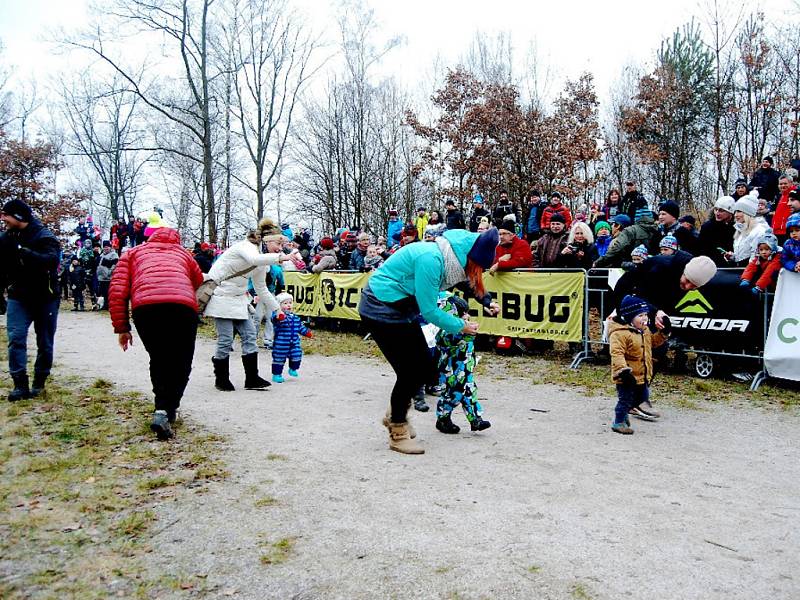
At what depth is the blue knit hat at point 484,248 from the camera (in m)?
5.09

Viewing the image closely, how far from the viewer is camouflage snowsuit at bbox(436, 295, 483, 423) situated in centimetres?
589

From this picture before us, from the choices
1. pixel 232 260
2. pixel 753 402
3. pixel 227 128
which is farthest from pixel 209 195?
pixel 753 402

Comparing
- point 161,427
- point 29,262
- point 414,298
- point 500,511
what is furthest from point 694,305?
point 29,262

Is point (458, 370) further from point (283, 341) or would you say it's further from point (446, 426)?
point (283, 341)

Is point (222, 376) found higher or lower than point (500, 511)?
higher

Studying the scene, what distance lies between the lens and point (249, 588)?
3.08 meters

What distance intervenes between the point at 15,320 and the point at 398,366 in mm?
4501

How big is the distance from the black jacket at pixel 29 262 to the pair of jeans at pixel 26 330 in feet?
0.29

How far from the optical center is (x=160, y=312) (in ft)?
18.9

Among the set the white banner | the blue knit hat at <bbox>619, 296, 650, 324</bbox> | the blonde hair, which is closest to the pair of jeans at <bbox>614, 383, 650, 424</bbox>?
the blue knit hat at <bbox>619, 296, 650, 324</bbox>

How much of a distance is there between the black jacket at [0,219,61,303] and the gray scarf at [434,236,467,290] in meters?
4.59

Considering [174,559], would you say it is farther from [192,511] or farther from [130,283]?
[130,283]

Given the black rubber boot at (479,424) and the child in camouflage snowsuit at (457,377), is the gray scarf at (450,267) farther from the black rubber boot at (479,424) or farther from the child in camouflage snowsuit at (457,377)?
the black rubber boot at (479,424)

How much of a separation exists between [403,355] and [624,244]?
6.53m
